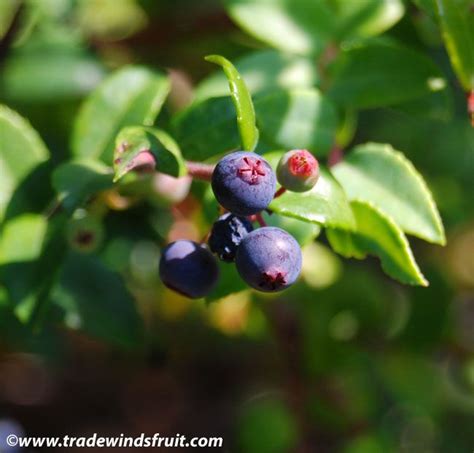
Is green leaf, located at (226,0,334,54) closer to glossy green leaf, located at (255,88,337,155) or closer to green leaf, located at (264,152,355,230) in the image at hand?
glossy green leaf, located at (255,88,337,155)

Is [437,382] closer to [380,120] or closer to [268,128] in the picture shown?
[380,120]

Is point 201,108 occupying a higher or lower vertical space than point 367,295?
higher

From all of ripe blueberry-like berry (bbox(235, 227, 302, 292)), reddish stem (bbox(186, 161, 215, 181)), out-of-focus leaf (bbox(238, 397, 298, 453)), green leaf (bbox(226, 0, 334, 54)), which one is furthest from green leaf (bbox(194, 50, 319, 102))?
out-of-focus leaf (bbox(238, 397, 298, 453))

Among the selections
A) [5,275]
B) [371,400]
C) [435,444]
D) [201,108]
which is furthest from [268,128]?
[435,444]

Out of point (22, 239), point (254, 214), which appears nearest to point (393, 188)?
point (254, 214)

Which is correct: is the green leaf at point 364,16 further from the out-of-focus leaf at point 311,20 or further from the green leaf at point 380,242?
the green leaf at point 380,242

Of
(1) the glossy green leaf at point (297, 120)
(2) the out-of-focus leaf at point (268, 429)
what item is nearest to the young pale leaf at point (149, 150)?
(1) the glossy green leaf at point (297, 120)

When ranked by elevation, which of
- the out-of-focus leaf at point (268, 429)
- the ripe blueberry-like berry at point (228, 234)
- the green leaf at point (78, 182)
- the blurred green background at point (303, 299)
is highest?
the ripe blueberry-like berry at point (228, 234)

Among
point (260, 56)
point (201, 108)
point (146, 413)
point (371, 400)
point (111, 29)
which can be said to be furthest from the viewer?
point (146, 413)
